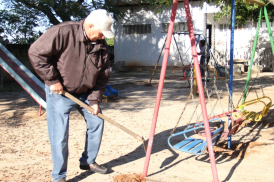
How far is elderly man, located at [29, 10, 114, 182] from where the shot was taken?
8.58ft

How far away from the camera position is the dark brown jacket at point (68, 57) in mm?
2607

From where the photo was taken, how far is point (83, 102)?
3.00 metres

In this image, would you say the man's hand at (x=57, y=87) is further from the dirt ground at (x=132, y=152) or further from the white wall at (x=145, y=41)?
the white wall at (x=145, y=41)

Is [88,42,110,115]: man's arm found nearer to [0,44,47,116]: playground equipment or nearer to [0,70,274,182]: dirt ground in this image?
[0,70,274,182]: dirt ground

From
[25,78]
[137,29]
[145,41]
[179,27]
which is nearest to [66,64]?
[25,78]

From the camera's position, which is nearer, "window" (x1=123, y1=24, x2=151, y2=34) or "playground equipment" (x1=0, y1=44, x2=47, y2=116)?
"playground equipment" (x1=0, y1=44, x2=47, y2=116)

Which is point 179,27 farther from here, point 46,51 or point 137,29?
point 46,51

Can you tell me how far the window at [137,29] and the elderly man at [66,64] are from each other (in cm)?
1623

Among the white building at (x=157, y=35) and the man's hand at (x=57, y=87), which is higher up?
the white building at (x=157, y=35)

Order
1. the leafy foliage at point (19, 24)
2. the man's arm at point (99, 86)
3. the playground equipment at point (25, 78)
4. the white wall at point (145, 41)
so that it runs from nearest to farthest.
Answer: the man's arm at point (99, 86) → the playground equipment at point (25, 78) → the leafy foliage at point (19, 24) → the white wall at point (145, 41)

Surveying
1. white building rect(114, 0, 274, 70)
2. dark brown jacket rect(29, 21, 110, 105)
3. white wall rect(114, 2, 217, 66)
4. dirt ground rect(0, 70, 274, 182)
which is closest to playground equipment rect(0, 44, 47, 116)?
dirt ground rect(0, 70, 274, 182)

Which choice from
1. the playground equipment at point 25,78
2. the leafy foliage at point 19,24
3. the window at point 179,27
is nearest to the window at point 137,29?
the window at point 179,27

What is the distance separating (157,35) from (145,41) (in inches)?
34.4

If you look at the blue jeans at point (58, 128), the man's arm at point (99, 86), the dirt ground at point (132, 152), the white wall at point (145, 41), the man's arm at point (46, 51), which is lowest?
the dirt ground at point (132, 152)
